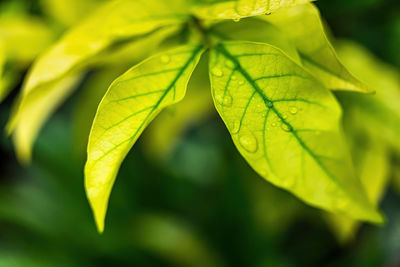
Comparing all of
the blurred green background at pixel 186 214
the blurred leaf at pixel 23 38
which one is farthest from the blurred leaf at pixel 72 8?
the blurred green background at pixel 186 214

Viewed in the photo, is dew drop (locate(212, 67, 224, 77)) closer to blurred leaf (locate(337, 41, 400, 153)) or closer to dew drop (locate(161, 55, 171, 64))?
dew drop (locate(161, 55, 171, 64))

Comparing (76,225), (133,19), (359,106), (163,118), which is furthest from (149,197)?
(133,19)

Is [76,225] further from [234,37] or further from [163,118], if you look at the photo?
[234,37]

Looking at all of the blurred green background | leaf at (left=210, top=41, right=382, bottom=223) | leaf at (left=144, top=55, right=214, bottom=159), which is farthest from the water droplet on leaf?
the blurred green background

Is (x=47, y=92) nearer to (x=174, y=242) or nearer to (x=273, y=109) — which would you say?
(x=273, y=109)

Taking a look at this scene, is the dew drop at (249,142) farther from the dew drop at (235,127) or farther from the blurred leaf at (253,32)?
the blurred leaf at (253,32)

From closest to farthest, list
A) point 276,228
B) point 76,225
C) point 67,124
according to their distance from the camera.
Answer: point 276,228 < point 76,225 < point 67,124
